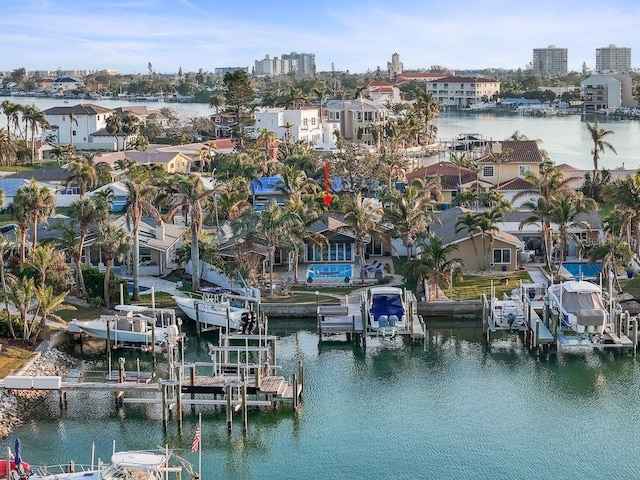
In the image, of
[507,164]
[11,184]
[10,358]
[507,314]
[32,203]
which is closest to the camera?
[10,358]

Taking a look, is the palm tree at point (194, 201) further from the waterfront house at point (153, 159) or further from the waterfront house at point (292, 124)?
the waterfront house at point (292, 124)

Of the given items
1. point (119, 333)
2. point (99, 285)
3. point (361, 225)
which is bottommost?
point (119, 333)

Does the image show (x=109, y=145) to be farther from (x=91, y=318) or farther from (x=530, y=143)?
(x=91, y=318)

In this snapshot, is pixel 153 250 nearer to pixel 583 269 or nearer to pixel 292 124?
pixel 583 269

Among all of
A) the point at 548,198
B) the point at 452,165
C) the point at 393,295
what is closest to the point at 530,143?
the point at 452,165

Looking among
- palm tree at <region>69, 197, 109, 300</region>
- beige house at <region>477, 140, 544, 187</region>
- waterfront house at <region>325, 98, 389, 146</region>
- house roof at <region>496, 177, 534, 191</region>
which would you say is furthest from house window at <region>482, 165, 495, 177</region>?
palm tree at <region>69, 197, 109, 300</region>

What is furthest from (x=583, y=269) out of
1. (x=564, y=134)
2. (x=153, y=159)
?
(x=564, y=134)

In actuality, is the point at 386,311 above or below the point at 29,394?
above
